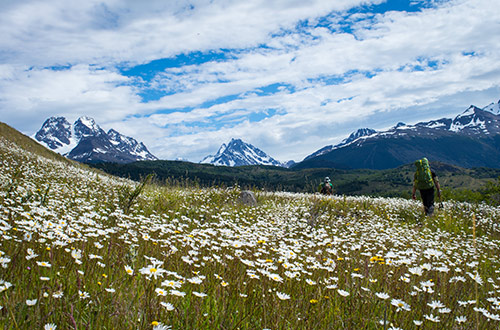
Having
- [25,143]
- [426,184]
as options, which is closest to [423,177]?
[426,184]

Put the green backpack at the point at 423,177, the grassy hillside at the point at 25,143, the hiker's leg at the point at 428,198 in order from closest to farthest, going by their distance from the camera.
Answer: the green backpack at the point at 423,177 → the hiker's leg at the point at 428,198 → the grassy hillside at the point at 25,143

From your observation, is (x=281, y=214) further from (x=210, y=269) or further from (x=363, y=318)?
(x=363, y=318)

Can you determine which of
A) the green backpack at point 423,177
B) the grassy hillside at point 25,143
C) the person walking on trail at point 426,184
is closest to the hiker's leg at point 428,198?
the person walking on trail at point 426,184

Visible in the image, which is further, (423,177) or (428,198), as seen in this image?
(428,198)

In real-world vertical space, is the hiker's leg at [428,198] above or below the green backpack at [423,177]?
below

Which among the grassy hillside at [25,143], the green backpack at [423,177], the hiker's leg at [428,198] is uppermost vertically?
the grassy hillside at [25,143]

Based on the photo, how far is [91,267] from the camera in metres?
3.39

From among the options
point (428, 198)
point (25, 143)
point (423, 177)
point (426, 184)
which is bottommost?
point (428, 198)

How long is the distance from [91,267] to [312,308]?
233cm

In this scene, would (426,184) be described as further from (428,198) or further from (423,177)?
(428,198)

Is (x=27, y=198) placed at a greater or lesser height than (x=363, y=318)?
greater

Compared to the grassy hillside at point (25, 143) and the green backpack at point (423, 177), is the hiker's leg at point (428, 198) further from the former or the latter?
the grassy hillside at point (25, 143)

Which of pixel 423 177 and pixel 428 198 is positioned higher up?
pixel 423 177

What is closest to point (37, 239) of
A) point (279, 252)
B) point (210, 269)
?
point (210, 269)
